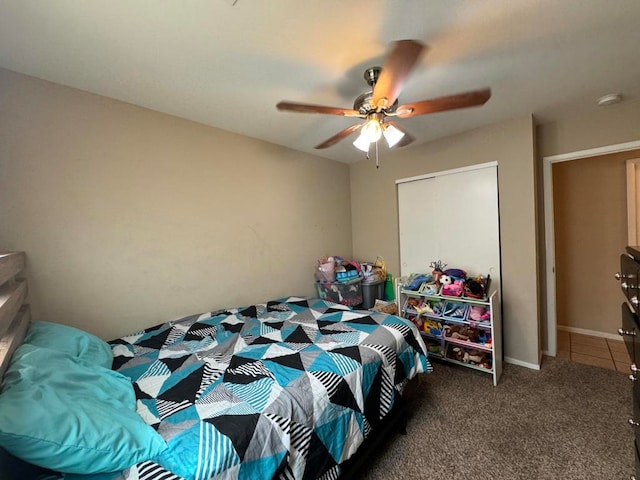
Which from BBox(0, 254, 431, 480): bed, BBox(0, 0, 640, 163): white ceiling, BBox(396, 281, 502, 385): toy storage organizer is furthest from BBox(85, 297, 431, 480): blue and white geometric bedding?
BBox(0, 0, 640, 163): white ceiling

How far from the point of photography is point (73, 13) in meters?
1.19

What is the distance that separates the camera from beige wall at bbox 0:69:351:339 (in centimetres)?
163

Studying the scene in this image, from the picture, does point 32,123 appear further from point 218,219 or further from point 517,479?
point 517,479

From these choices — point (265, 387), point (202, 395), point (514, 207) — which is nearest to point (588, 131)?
point (514, 207)

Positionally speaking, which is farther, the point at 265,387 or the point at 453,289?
the point at 453,289

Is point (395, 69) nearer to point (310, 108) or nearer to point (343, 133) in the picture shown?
point (310, 108)

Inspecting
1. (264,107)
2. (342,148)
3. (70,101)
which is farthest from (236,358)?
(342,148)

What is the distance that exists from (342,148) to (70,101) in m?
2.37

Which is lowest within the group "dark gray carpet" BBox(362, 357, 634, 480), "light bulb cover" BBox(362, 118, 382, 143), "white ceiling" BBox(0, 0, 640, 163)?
"dark gray carpet" BBox(362, 357, 634, 480)

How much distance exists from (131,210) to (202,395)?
1.52m

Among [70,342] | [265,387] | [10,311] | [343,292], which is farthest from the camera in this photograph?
[343,292]

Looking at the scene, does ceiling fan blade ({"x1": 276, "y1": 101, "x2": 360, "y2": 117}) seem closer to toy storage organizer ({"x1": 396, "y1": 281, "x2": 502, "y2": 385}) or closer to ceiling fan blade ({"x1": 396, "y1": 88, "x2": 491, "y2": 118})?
ceiling fan blade ({"x1": 396, "y1": 88, "x2": 491, "y2": 118})

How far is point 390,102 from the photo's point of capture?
1.51 meters

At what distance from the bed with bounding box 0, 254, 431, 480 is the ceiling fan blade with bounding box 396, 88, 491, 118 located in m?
1.41
